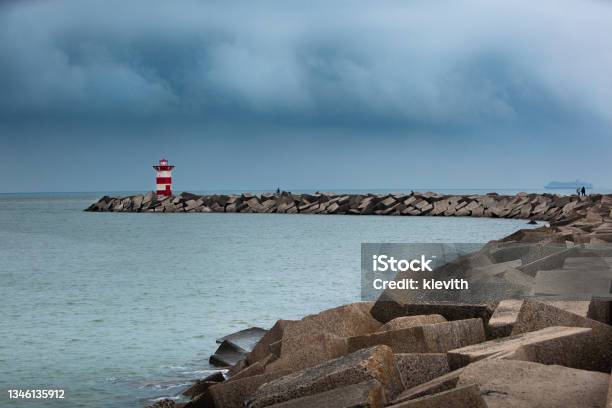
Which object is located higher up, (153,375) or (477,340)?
(477,340)

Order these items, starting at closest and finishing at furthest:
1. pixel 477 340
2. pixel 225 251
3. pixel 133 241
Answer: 1. pixel 477 340
2. pixel 225 251
3. pixel 133 241

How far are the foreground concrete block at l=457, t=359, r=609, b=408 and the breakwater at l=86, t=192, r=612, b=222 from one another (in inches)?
907

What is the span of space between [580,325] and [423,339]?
2.87ft

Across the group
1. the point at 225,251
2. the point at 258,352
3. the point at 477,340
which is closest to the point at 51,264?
the point at 225,251

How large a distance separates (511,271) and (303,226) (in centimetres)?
2797

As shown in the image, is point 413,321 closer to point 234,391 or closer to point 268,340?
point 234,391

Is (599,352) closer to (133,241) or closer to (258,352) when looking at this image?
(258,352)

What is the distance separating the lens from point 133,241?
28172mm

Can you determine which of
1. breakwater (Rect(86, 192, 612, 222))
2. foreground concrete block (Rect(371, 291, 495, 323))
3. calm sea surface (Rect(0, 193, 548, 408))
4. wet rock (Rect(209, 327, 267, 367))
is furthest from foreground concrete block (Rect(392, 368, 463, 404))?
breakwater (Rect(86, 192, 612, 222))

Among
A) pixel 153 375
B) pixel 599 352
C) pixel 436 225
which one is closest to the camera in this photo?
pixel 599 352

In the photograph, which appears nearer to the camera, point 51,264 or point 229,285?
point 229,285

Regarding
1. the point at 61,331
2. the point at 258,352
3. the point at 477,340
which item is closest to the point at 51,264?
the point at 61,331

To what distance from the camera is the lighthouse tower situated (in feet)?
162

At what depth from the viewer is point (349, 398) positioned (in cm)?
351
